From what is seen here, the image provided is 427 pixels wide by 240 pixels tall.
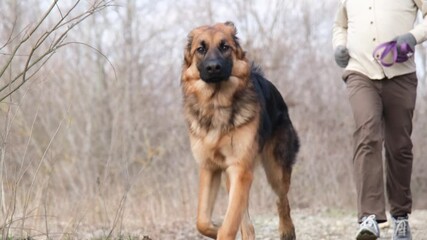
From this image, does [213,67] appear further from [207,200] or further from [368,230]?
[368,230]

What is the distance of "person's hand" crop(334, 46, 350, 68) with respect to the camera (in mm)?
6598

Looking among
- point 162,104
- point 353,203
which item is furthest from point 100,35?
point 353,203

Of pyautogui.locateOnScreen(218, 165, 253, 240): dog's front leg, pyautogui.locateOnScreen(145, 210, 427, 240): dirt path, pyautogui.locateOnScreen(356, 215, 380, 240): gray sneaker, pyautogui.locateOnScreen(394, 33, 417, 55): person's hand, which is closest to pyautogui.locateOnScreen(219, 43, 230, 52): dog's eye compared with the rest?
pyautogui.locateOnScreen(218, 165, 253, 240): dog's front leg

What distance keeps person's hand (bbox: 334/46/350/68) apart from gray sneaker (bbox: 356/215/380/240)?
1507 millimetres

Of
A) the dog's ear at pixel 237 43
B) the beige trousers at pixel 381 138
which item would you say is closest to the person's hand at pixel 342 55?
the beige trousers at pixel 381 138

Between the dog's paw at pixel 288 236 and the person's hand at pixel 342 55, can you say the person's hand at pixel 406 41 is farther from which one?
the dog's paw at pixel 288 236

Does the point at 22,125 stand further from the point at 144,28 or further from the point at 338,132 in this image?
the point at 338,132

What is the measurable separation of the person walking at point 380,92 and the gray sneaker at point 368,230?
10mm

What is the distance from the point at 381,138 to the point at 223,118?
1404 mm

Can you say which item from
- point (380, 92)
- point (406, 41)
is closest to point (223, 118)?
point (380, 92)

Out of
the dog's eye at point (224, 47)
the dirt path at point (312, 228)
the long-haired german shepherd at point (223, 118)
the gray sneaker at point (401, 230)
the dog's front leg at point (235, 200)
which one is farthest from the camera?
the dirt path at point (312, 228)

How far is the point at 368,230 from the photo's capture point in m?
5.96

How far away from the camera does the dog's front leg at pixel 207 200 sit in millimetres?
6074

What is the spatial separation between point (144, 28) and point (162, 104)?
2.36 meters
